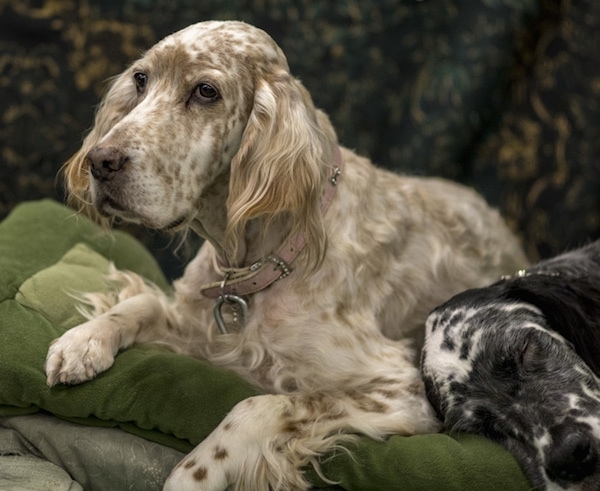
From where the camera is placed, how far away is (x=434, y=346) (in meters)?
2.48

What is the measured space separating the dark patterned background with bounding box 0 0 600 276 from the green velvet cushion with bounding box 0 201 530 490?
1325 millimetres

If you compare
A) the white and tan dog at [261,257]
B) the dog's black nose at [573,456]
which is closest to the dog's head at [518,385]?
the dog's black nose at [573,456]

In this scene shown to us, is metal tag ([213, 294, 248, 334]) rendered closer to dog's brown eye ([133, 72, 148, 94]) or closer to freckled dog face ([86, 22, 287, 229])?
freckled dog face ([86, 22, 287, 229])

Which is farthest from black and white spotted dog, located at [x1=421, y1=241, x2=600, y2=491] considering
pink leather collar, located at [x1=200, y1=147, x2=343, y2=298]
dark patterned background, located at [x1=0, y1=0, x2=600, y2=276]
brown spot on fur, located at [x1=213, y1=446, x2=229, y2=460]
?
dark patterned background, located at [x1=0, y1=0, x2=600, y2=276]

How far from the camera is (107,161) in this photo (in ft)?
7.02

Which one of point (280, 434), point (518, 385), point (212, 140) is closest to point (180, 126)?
point (212, 140)

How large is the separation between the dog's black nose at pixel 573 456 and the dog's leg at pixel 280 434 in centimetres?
40

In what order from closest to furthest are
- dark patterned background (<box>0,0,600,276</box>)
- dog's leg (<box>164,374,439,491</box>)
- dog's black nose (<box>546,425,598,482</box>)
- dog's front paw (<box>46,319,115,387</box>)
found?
dog's black nose (<box>546,425,598,482</box>), dog's leg (<box>164,374,439,491</box>), dog's front paw (<box>46,319,115,387</box>), dark patterned background (<box>0,0,600,276</box>)

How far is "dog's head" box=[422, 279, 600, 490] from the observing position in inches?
83.8

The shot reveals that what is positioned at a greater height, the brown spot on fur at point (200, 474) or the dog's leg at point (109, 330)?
the dog's leg at point (109, 330)

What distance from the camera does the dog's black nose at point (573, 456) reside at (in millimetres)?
2092

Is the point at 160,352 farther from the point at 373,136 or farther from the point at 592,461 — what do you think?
the point at 373,136

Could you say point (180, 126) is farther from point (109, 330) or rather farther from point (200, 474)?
point (200, 474)

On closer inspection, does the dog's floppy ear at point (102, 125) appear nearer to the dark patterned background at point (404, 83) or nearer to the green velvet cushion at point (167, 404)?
the green velvet cushion at point (167, 404)
